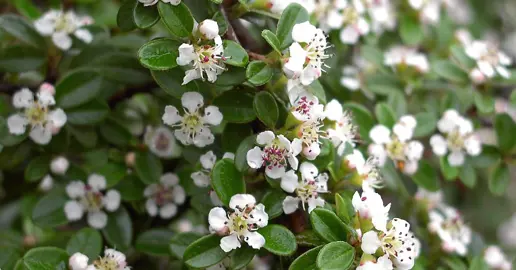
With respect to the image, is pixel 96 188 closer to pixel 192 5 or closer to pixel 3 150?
pixel 3 150

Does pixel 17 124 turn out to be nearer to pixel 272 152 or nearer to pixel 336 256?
pixel 272 152

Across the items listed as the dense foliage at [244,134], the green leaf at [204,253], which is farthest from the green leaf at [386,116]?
the green leaf at [204,253]

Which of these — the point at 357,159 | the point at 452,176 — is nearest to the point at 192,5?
the point at 357,159

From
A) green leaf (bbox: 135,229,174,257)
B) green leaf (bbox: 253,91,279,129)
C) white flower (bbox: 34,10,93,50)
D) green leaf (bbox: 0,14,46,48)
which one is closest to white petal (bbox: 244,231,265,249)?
green leaf (bbox: 253,91,279,129)

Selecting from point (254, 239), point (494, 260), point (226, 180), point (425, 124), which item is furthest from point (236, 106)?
point (494, 260)

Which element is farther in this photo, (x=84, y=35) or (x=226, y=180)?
(x=84, y=35)

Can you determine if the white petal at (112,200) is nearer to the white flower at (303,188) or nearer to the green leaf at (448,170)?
the white flower at (303,188)

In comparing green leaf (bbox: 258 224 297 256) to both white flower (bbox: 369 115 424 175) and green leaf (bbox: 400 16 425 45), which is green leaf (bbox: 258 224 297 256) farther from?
green leaf (bbox: 400 16 425 45)

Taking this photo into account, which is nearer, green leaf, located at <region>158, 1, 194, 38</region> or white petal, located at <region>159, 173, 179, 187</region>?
green leaf, located at <region>158, 1, 194, 38</region>
